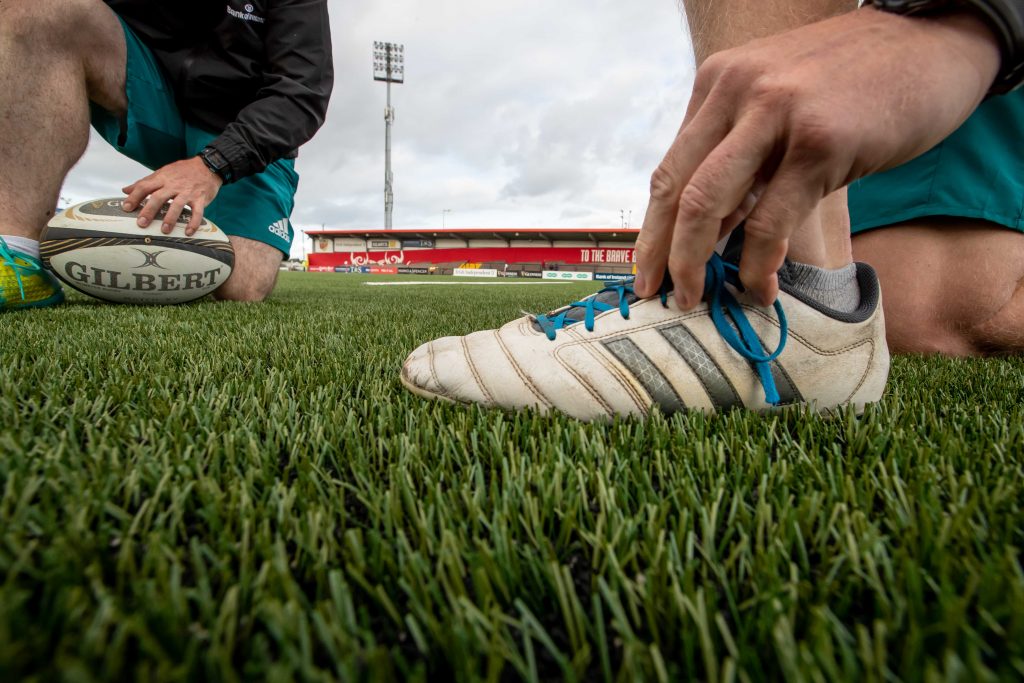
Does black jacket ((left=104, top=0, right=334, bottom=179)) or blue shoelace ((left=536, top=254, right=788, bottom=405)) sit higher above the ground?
black jacket ((left=104, top=0, right=334, bottom=179))

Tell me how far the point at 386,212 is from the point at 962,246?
99.0 feet

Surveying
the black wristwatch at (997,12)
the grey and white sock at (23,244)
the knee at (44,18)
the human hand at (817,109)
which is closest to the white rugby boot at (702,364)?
the human hand at (817,109)

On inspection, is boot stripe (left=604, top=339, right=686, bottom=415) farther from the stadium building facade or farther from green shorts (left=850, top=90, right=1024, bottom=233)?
the stadium building facade

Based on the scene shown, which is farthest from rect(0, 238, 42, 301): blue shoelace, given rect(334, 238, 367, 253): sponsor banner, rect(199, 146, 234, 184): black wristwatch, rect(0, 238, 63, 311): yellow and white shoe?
rect(334, 238, 367, 253): sponsor banner

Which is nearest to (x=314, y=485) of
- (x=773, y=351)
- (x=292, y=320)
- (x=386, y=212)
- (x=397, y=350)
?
(x=773, y=351)

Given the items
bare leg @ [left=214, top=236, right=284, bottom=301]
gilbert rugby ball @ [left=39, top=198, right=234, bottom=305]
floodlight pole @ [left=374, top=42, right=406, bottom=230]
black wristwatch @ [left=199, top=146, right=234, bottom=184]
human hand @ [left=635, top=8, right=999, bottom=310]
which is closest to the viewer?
human hand @ [left=635, top=8, right=999, bottom=310]

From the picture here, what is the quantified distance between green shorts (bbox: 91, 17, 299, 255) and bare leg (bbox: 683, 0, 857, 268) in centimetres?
239

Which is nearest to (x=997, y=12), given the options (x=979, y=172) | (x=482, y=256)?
(x=979, y=172)

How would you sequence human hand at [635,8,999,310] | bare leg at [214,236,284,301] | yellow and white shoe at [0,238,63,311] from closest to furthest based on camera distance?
human hand at [635,8,999,310]
yellow and white shoe at [0,238,63,311]
bare leg at [214,236,284,301]

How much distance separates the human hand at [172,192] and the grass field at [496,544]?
141 cm

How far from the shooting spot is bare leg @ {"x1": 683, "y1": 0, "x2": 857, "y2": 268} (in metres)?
0.68

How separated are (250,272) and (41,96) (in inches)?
39.0

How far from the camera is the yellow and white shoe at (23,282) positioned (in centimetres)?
142

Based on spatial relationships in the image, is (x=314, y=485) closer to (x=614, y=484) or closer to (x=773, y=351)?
(x=614, y=484)
